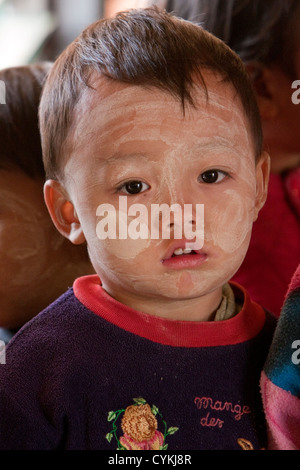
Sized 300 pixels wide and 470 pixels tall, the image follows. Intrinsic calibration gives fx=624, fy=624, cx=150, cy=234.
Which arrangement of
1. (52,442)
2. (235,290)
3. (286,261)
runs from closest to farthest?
(52,442) < (235,290) < (286,261)

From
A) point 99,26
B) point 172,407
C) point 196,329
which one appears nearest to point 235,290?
point 196,329

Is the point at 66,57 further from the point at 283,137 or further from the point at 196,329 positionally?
the point at 283,137

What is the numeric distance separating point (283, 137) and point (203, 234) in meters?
0.64

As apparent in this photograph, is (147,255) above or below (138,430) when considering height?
above

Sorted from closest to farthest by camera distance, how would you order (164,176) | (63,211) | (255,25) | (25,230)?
(164,176) < (63,211) < (25,230) < (255,25)

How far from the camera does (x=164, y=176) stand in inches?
34.3

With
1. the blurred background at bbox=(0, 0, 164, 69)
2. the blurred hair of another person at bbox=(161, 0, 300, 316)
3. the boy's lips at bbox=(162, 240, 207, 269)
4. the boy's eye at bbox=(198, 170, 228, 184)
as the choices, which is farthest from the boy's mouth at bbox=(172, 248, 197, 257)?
the blurred background at bbox=(0, 0, 164, 69)

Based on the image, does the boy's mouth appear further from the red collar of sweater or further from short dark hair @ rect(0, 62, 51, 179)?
short dark hair @ rect(0, 62, 51, 179)

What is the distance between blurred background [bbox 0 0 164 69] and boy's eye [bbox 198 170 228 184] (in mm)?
1071

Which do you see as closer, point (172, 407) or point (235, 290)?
point (172, 407)

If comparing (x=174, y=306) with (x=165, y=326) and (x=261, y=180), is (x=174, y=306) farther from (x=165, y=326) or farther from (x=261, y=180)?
(x=261, y=180)

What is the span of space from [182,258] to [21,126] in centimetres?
49

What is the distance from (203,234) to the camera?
883mm

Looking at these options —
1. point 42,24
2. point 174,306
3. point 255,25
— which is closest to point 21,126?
point 174,306
